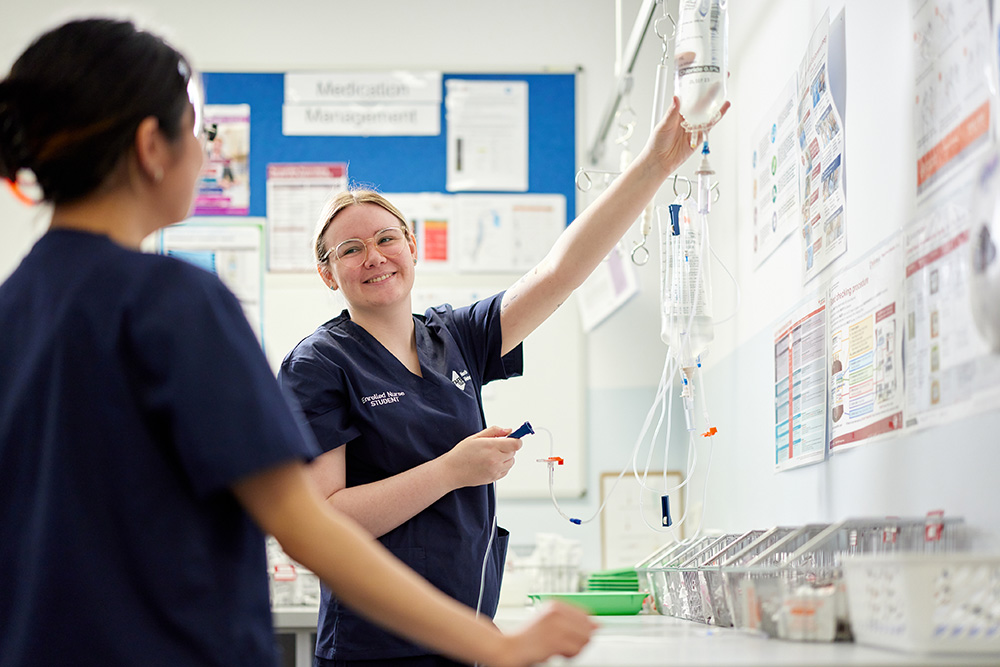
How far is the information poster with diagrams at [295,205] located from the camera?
3461 millimetres

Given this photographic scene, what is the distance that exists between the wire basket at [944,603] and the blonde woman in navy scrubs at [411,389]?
702 millimetres

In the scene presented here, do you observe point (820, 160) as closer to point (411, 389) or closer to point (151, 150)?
point (411, 389)

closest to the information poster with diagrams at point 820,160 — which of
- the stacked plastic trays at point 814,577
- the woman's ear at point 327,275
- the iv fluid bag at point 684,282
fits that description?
the iv fluid bag at point 684,282

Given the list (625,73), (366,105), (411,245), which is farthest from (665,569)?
(366,105)

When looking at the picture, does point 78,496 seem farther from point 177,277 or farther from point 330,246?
point 330,246

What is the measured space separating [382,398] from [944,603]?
0.94 metres

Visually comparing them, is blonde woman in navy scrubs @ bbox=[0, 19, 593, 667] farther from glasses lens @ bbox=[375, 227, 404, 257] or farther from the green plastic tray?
the green plastic tray

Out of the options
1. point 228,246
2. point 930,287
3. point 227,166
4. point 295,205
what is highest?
point 227,166

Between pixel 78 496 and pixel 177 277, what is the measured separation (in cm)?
19

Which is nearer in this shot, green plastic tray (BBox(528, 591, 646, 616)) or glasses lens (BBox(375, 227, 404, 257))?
glasses lens (BBox(375, 227, 404, 257))

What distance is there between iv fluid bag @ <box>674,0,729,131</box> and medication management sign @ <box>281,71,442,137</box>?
6.63 ft

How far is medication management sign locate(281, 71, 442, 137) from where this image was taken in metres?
3.52

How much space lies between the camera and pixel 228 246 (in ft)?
11.4

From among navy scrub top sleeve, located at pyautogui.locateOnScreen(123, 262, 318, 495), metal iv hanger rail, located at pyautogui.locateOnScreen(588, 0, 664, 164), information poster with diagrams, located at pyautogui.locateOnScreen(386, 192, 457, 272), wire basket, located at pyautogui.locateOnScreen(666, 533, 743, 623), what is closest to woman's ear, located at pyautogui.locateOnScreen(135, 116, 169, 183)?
navy scrub top sleeve, located at pyautogui.locateOnScreen(123, 262, 318, 495)
